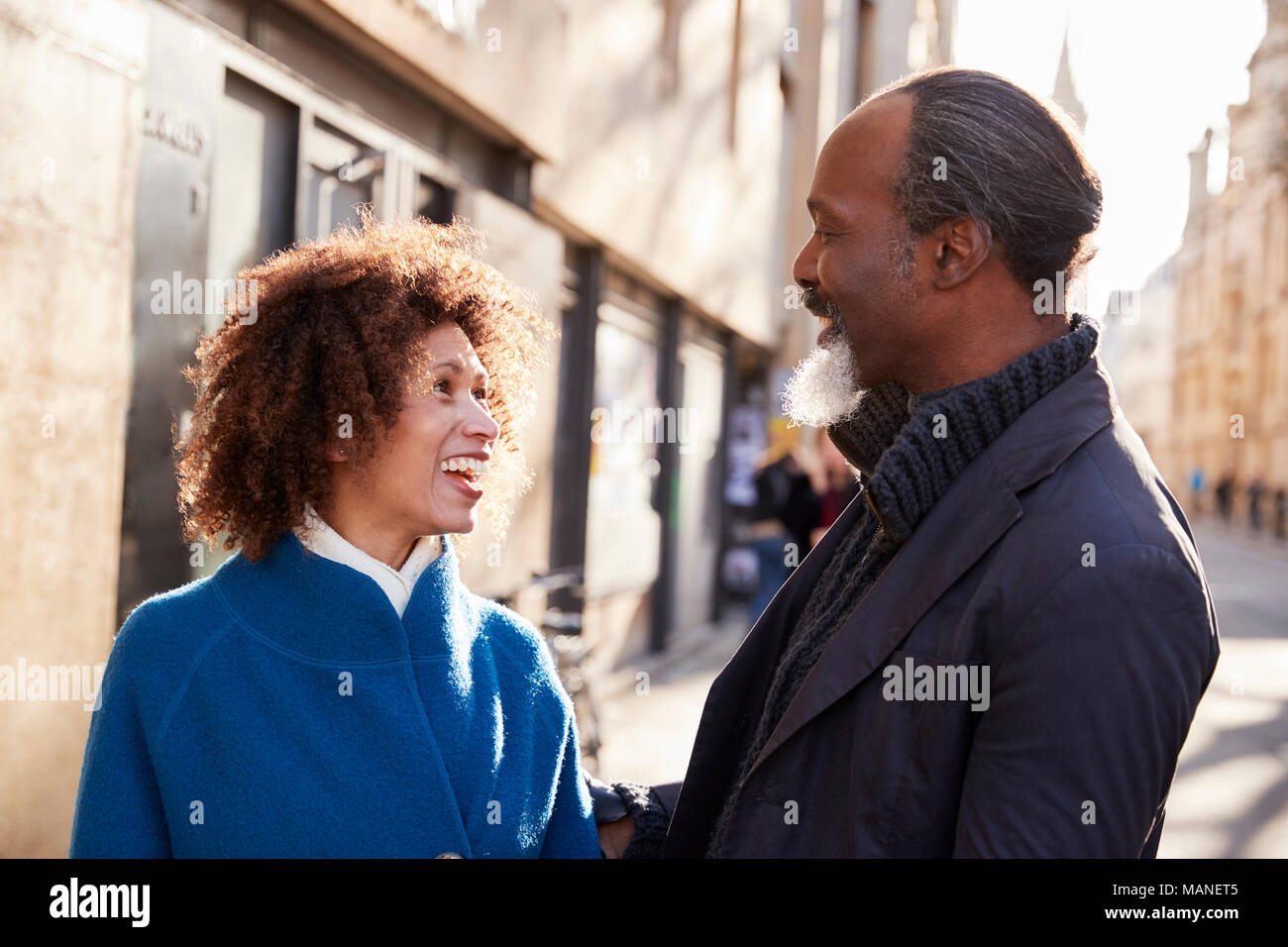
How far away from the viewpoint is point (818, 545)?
2.28 m

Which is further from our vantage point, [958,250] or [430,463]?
[430,463]

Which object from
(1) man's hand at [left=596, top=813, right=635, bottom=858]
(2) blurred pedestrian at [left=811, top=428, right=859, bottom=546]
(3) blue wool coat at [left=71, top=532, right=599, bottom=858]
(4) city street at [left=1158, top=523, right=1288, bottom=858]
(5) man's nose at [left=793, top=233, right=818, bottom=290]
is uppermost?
(2) blurred pedestrian at [left=811, top=428, right=859, bottom=546]

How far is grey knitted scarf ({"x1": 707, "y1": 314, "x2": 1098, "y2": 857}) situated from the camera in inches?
72.4

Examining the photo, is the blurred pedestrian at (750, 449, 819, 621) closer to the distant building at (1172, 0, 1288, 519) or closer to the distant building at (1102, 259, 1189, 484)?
the distant building at (1172, 0, 1288, 519)

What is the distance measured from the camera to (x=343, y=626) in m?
1.96

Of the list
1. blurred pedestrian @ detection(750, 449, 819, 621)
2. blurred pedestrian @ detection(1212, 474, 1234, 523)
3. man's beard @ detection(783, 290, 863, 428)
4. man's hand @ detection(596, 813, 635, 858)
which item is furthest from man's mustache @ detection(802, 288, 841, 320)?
blurred pedestrian @ detection(1212, 474, 1234, 523)

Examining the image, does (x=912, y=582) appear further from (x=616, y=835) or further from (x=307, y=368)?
(x=307, y=368)

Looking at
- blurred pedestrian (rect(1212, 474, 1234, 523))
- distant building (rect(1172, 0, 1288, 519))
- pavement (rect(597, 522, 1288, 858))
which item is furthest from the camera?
blurred pedestrian (rect(1212, 474, 1234, 523))

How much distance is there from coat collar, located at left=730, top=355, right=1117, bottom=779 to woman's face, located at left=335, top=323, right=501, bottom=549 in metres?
0.68

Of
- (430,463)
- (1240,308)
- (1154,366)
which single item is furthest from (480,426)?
(1154,366)

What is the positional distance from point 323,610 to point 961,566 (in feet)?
3.27

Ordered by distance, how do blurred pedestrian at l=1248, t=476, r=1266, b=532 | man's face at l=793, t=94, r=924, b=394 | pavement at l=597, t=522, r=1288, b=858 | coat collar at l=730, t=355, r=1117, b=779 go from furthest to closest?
blurred pedestrian at l=1248, t=476, r=1266, b=532
pavement at l=597, t=522, r=1288, b=858
man's face at l=793, t=94, r=924, b=394
coat collar at l=730, t=355, r=1117, b=779

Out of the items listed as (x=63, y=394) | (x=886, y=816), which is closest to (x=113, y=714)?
(x=886, y=816)
